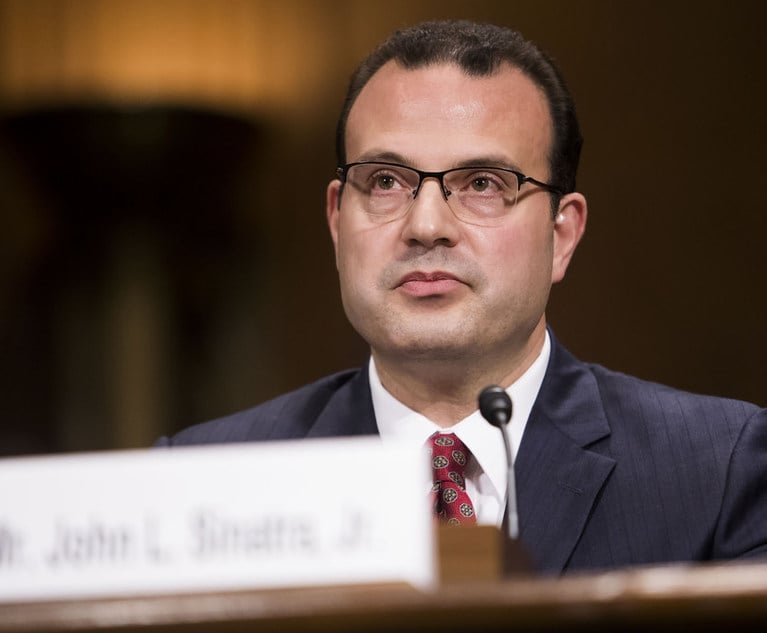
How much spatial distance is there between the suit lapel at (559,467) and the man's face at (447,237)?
4.5 inches

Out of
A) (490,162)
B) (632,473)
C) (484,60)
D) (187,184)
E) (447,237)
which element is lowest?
(632,473)

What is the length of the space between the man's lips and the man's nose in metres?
0.05

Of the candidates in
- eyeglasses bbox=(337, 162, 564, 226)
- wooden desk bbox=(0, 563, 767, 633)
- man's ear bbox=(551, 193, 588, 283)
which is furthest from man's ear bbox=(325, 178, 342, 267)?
wooden desk bbox=(0, 563, 767, 633)

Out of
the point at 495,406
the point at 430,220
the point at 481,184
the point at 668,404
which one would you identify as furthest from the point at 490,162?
the point at 495,406

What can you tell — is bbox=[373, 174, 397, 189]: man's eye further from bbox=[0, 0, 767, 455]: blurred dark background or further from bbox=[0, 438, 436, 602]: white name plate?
bbox=[0, 0, 767, 455]: blurred dark background

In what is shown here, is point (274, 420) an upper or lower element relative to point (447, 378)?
lower

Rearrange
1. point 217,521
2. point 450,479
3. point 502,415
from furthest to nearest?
point 450,479 < point 502,415 < point 217,521

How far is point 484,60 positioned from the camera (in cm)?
196

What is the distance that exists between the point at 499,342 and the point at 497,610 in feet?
3.59

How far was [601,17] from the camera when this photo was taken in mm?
3197

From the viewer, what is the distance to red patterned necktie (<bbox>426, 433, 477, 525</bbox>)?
5.56 feet

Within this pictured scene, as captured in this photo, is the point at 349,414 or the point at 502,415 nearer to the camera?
the point at 502,415

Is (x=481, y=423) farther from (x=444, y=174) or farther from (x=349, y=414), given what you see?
(x=444, y=174)

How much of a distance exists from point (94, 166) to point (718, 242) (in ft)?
5.94
